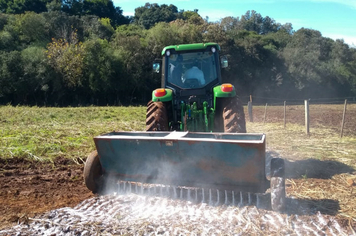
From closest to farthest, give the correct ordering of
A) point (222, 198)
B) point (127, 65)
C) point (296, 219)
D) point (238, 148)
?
1. point (296, 219)
2. point (238, 148)
3. point (222, 198)
4. point (127, 65)

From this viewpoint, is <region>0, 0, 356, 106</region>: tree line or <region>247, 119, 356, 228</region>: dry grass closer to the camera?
<region>247, 119, 356, 228</region>: dry grass

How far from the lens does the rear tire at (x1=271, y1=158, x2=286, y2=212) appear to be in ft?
14.8

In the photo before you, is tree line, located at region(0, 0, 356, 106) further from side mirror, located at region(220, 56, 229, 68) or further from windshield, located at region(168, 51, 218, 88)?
side mirror, located at region(220, 56, 229, 68)

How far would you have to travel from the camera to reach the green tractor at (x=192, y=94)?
6.48 metres

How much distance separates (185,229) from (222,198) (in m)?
1.22

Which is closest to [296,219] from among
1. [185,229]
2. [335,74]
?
[185,229]

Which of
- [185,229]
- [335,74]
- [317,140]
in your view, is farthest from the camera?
[335,74]

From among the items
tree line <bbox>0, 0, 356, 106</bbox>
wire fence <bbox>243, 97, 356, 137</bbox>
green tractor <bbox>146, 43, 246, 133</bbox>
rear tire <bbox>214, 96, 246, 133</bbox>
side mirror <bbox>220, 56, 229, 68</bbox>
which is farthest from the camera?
tree line <bbox>0, 0, 356, 106</bbox>

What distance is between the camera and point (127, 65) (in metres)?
35.7

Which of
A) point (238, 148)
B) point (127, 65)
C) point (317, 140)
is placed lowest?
point (317, 140)

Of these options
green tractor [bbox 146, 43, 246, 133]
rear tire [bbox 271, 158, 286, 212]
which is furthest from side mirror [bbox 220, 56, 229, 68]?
rear tire [bbox 271, 158, 286, 212]

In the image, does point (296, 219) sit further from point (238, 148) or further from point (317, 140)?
point (317, 140)

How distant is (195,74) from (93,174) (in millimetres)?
2941

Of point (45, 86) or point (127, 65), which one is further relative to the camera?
point (127, 65)
